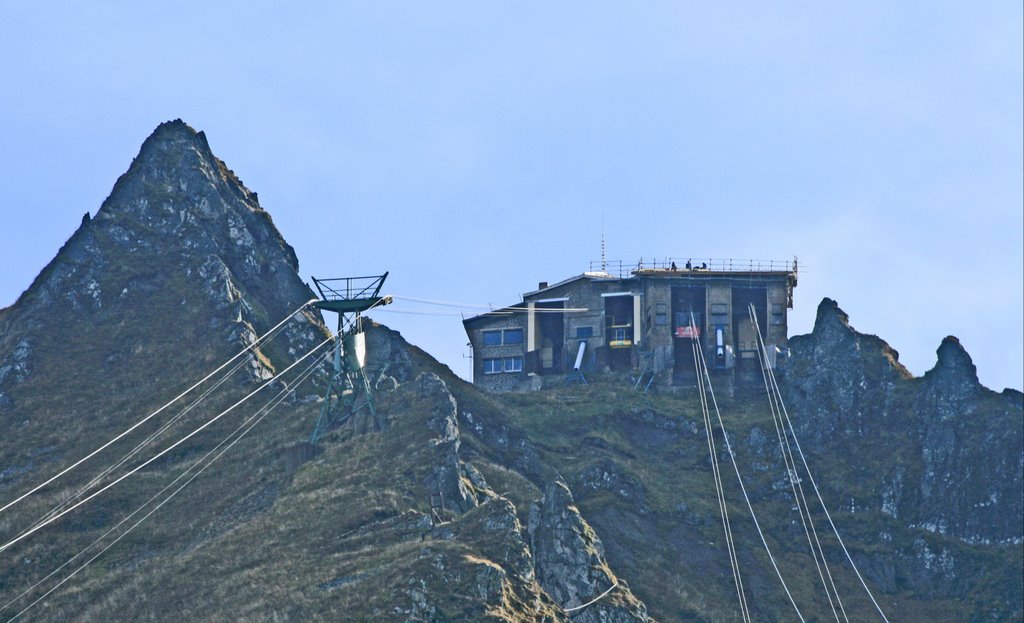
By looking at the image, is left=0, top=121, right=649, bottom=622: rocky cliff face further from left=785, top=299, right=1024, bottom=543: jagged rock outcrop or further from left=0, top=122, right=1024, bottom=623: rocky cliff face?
left=785, top=299, right=1024, bottom=543: jagged rock outcrop

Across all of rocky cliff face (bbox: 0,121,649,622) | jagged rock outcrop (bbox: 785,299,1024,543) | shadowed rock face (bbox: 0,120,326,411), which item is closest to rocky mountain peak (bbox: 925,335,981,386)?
jagged rock outcrop (bbox: 785,299,1024,543)

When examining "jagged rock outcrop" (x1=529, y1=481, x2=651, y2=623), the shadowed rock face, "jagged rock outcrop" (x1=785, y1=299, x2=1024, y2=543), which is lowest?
"jagged rock outcrop" (x1=529, y1=481, x2=651, y2=623)

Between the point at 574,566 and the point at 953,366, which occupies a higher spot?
the point at 953,366

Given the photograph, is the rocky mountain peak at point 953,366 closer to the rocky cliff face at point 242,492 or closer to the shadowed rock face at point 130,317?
the rocky cliff face at point 242,492

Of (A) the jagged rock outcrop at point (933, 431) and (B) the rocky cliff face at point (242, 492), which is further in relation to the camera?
(A) the jagged rock outcrop at point (933, 431)

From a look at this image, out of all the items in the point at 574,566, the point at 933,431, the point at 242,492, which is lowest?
the point at 574,566

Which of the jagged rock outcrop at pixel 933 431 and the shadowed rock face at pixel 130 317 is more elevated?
the shadowed rock face at pixel 130 317

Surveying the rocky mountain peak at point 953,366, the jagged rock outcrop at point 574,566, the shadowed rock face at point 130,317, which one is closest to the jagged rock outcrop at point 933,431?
the rocky mountain peak at point 953,366

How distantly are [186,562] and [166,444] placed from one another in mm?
23235

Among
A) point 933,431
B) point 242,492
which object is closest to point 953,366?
point 933,431

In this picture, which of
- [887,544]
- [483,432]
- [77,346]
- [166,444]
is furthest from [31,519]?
[887,544]

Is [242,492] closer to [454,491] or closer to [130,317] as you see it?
[454,491]

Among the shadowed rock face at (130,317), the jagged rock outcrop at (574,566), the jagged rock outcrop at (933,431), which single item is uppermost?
the shadowed rock face at (130,317)

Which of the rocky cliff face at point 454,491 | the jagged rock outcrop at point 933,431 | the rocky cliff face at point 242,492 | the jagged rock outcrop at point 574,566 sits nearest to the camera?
the rocky cliff face at point 242,492
